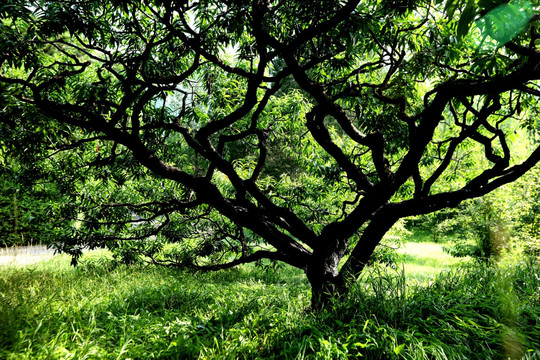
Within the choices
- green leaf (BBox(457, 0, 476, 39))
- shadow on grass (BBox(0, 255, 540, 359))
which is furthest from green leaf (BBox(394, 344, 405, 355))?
green leaf (BBox(457, 0, 476, 39))

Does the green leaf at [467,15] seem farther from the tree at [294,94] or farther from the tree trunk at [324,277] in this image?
the tree trunk at [324,277]

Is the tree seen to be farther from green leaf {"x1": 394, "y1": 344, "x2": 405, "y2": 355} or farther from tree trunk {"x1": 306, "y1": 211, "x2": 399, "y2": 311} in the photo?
green leaf {"x1": 394, "y1": 344, "x2": 405, "y2": 355}

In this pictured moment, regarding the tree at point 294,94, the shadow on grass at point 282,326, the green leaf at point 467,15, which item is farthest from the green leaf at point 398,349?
the green leaf at point 467,15

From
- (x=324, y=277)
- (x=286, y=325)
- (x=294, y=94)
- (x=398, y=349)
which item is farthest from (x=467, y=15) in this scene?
(x=294, y=94)

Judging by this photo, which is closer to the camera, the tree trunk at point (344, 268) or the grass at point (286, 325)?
the grass at point (286, 325)

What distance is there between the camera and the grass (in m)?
2.35

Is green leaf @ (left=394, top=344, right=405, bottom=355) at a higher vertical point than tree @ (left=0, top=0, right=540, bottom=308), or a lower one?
lower

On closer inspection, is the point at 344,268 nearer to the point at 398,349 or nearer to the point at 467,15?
the point at 398,349

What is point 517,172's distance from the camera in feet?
10.0

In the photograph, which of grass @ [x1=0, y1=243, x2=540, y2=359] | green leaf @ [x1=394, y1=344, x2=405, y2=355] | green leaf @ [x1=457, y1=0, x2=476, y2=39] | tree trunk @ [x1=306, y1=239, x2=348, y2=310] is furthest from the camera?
tree trunk @ [x1=306, y1=239, x2=348, y2=310]

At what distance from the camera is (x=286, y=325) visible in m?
2.94

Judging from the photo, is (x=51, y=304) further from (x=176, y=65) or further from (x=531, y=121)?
(x=531, y=121)

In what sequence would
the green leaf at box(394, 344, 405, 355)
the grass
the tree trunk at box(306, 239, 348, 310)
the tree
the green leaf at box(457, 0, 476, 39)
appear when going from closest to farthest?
the green leaf at box(457, 0, 476, 39) → the green leaf at box(394, 344, 405, 355) → the grass → the tree → the tree trunk at box(306, 239, 348, 310)

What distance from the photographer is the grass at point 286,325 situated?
2.35m
